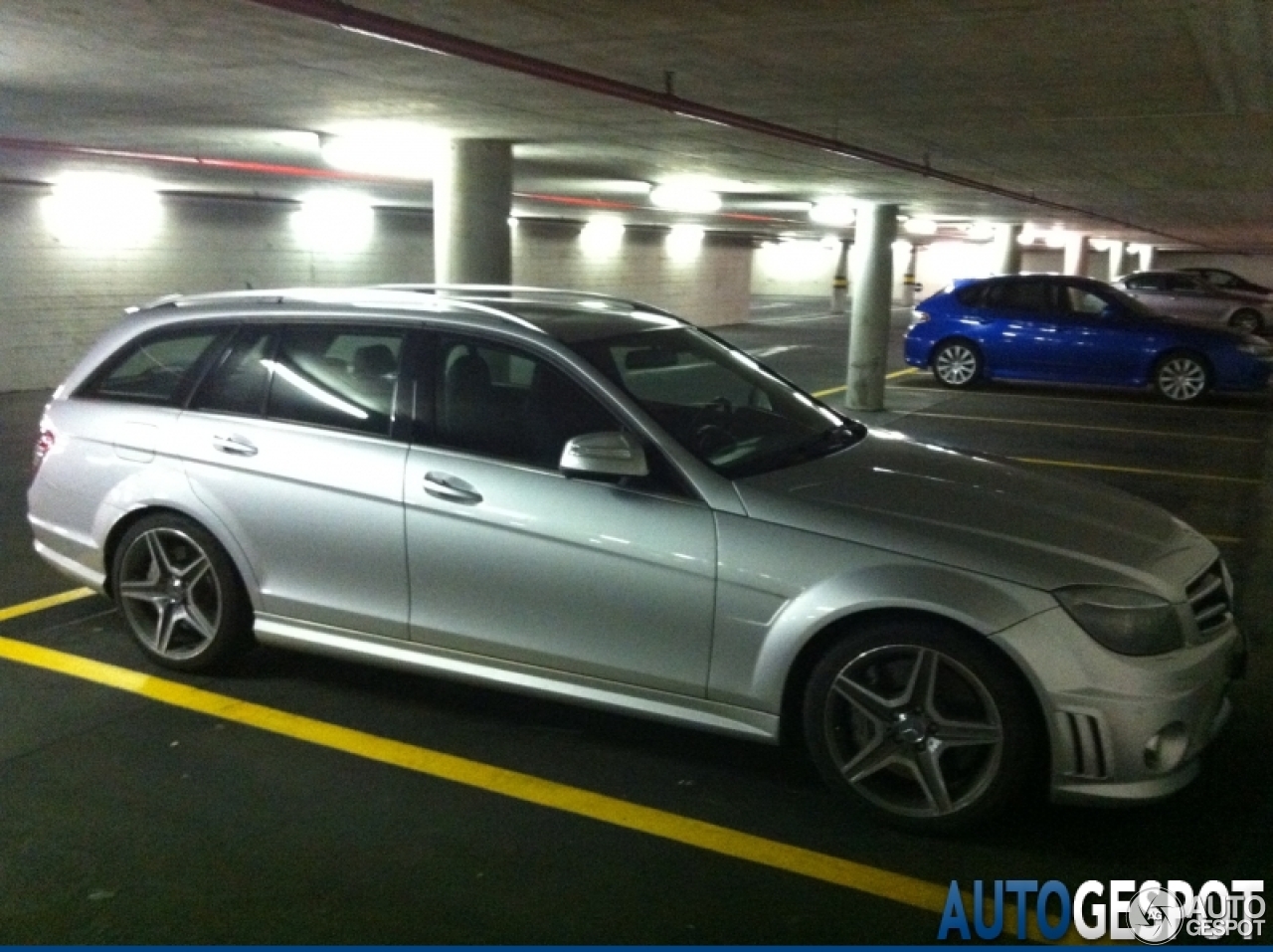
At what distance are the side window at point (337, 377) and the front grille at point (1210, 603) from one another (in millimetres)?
2918

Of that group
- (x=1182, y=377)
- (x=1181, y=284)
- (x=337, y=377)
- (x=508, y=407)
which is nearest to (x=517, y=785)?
(x=508, y=407)

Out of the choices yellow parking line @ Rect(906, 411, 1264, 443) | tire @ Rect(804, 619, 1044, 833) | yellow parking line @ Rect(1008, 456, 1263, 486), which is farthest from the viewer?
yellow parking line @ Rect(906, 411, 1264, 443)

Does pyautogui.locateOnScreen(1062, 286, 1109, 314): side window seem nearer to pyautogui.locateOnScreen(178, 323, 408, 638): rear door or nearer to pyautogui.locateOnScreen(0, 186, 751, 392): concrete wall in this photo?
pyautogui.locateOnScreen(0, 186, 751, 392): concrete wall

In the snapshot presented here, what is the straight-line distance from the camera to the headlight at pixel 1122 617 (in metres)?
3.45

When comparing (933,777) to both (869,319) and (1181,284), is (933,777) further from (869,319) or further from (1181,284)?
(1181,284)

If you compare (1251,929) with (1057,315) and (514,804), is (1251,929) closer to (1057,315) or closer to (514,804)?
(514,804)

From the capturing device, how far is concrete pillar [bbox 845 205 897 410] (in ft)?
44.2

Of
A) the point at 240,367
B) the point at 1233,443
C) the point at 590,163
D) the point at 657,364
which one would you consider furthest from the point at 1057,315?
the point at 240,367

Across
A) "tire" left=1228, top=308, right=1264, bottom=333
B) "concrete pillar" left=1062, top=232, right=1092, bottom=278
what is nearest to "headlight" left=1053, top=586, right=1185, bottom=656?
"tire" left=1228, top=308, right=1264, bottom=333

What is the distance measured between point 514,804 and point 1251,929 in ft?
7.27

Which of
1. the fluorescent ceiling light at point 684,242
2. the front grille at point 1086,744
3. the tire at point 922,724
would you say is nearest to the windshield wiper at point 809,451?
the tire at point 922,724

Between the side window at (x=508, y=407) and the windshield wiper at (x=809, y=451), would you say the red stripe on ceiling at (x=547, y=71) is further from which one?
the windshield wiper at (x=809, y=451)

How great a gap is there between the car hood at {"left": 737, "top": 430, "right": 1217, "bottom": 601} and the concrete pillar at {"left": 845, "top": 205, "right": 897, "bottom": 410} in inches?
359

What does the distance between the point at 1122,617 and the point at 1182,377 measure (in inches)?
472
